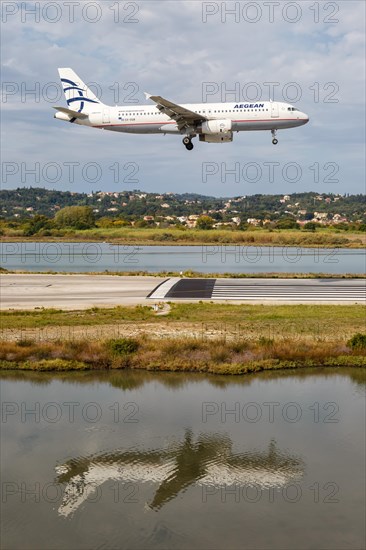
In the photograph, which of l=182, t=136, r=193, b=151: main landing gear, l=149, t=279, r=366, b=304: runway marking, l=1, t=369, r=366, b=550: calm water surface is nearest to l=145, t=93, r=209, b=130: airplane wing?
l=182, t=136, r=193, b=151: main landing gear

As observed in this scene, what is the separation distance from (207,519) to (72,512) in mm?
4025

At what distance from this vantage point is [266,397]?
3083 cm

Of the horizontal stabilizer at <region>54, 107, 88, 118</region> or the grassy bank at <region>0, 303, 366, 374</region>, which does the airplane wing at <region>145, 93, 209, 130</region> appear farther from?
the grassy bank at <region>0, 303, 366, 374</region>

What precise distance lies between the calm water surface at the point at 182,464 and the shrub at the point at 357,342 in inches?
191

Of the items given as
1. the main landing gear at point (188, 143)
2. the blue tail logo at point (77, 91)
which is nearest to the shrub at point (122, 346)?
the main landing gear at point (188, 143)

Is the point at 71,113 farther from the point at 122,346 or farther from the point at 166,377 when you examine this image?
the point at 166,377

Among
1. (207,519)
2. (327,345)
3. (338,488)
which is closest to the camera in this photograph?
(207,519)

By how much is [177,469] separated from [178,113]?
37.6 m

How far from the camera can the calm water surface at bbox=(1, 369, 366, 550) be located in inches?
722

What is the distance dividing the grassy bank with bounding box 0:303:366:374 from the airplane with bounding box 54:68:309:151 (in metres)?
15.9

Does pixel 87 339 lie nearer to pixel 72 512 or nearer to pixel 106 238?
pixel 72 512

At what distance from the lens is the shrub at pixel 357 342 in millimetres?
37312

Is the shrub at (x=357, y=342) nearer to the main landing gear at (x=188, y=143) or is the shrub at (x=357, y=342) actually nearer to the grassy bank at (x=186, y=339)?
the grassy bank at (x=186, y=339)

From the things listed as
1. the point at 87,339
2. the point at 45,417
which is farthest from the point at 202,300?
the point at 45,417
